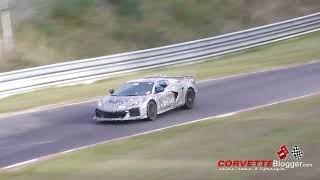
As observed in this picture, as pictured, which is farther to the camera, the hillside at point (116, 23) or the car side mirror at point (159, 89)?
the hillside at point (116, 23)

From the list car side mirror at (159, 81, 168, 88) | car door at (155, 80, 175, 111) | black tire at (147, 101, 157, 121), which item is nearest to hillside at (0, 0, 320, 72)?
car side mirror at (159, 81, 168, 88)

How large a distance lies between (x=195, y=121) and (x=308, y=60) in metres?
13.9

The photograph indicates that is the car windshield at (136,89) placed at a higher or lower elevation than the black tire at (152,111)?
higher

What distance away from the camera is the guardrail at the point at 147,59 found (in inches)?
977

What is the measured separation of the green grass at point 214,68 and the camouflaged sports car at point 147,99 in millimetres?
4330

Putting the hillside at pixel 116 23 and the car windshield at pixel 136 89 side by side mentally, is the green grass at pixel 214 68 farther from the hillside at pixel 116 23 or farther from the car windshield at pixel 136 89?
the car windshield at pixel 136 89

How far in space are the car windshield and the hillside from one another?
11.4m

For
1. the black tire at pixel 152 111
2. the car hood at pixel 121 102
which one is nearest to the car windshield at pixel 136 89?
the car hood at pixel 121 102

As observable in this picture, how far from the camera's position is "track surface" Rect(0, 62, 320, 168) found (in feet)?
48.8

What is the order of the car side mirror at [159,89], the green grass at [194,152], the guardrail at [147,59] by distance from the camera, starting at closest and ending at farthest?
1. the green grass at [194,152]
2. the car side mirror at [159,89]
3. the guardrail at [147,59]

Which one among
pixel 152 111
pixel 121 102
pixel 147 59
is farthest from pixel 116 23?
pixel 152 111

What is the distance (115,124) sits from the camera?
17438 millimetres

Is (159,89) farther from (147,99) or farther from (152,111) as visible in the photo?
(152,111)

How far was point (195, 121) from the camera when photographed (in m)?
Result: 16.0
